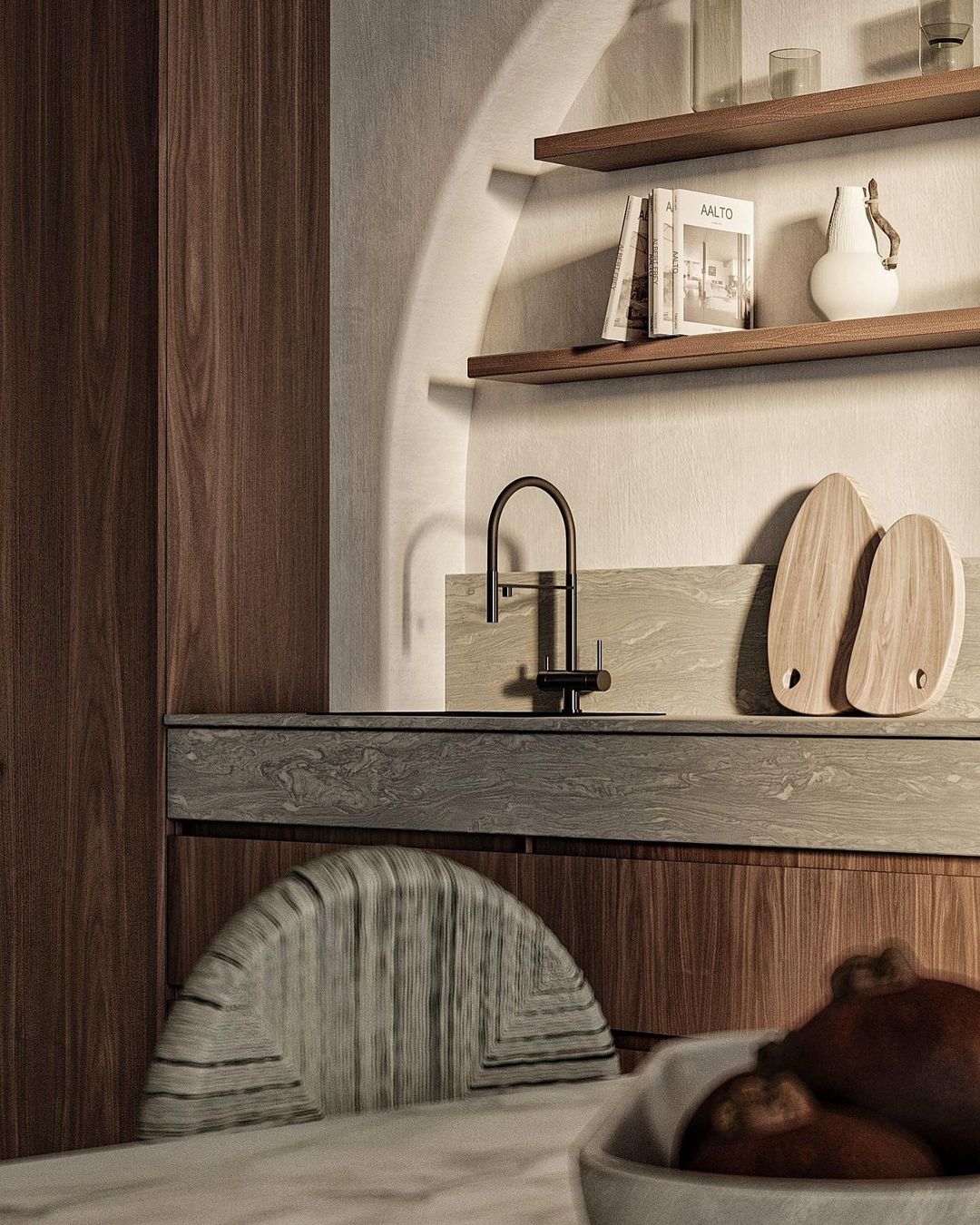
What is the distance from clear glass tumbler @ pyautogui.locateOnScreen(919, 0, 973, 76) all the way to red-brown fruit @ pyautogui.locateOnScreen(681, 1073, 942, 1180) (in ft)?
7.83

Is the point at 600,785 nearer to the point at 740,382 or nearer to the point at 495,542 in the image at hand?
the point at 495,542

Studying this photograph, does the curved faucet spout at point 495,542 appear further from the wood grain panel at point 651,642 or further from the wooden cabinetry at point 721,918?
the wooden cabinetry at point 721,918

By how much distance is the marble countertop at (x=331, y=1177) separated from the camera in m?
0.65

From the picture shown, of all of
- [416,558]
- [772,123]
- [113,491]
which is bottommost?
[416,558]

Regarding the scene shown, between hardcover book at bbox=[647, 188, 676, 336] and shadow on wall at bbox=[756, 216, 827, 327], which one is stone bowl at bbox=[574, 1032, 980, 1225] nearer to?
hardcover book at bbox=[647, 188, 676, 336]

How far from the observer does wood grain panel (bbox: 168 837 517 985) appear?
98.7 inches

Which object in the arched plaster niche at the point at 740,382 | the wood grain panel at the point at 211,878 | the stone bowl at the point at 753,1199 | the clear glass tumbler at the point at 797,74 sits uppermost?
the clear glass tumbler at the point at 797,74

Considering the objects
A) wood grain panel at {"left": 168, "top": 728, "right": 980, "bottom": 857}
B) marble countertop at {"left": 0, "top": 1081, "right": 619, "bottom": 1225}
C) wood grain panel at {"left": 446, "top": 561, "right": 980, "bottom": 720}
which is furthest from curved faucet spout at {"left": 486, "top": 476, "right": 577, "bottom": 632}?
marble countertop at {"left": 0, "top": 1081, "right": 619, "bottom": 1225}

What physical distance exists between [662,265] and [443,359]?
0.58m

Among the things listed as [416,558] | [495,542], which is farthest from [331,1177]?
[416,558]

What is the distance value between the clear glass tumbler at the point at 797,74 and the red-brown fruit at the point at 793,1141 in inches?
97.0

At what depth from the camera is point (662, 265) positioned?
8.82 ft

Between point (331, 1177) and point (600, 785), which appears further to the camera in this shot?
point (600, 785)

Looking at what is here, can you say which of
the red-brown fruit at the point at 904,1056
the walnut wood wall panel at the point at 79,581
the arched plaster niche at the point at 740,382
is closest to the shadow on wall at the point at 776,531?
the arched plaster niche at the point at 740,382
